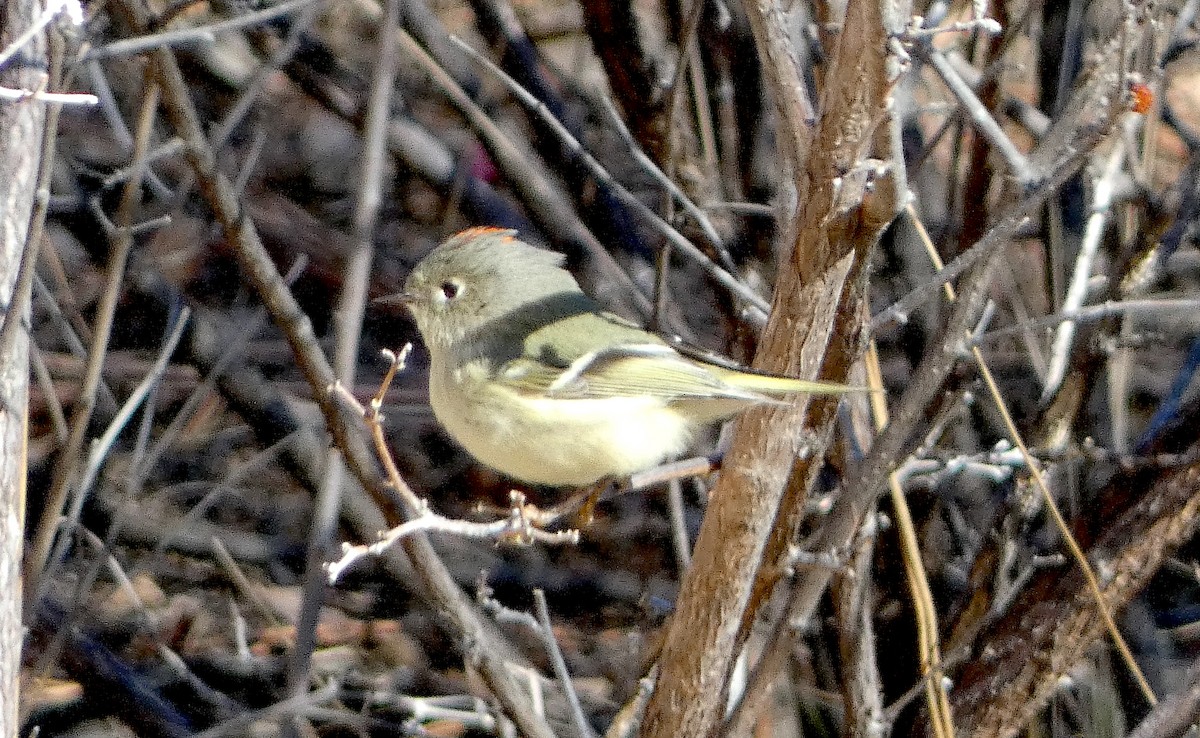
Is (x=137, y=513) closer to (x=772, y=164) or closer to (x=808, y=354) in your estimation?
(x=772, y=164)

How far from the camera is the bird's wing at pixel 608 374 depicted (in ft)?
8.27

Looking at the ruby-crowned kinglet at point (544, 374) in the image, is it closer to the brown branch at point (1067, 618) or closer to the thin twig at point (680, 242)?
the thin twig at point (680, 242)

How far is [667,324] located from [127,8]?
1.40 meters

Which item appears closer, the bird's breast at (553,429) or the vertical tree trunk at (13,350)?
the vertical tree trunk at (13,350)

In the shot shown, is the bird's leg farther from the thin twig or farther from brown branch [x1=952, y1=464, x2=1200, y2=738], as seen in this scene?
brown branch [x1=952, y1=464, x2=1200, y2=738]

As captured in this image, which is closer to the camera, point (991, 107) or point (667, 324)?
point (991, 107)

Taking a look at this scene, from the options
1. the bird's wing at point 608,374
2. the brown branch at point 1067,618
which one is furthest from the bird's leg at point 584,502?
the brown branch at point 1067,618

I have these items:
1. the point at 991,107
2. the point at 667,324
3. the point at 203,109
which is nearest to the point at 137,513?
the point at 203,109

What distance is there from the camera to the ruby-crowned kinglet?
8.03 ft

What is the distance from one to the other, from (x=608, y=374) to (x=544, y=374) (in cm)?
12

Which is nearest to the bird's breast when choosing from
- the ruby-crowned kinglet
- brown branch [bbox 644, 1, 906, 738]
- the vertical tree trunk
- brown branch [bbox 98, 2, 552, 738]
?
the ruby-crowned kinglet

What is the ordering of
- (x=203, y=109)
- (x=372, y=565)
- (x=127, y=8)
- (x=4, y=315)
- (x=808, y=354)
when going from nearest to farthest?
(x=808, y=354)
(x=4, y=315)
(x=127, y=8)
(x=372, y=565)
(x=203, y=109)

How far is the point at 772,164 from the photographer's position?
3.41m

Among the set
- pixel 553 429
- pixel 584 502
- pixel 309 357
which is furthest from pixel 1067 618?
pixel 309 357
